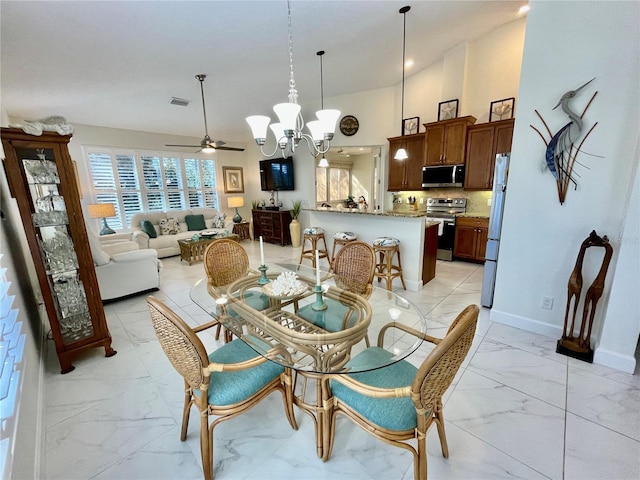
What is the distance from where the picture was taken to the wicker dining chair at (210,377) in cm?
113

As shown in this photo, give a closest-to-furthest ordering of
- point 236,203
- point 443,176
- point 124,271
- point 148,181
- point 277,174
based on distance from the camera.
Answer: point 124,271 → point 443,176 → point 148,181 → point 277,174 → point 236,203

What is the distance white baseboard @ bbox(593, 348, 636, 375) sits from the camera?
191 centimetres

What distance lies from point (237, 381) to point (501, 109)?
16.5 feet

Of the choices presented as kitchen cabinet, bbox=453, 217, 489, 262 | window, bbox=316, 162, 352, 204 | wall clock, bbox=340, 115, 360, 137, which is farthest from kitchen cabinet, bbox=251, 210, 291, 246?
kitchen cabinet, bbox=453, 217, 489, 262

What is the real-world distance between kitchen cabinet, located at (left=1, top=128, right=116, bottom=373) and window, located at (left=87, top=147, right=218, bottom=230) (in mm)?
4323

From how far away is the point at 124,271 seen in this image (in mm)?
3301

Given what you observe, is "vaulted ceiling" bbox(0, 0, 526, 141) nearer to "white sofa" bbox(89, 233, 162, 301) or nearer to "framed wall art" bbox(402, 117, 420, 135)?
"framed wall art" bbox(402, 117, 420, 135)

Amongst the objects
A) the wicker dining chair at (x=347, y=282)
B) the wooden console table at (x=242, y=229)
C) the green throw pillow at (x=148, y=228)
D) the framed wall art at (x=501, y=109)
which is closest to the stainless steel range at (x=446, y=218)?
the framed wall art at (x=501, y=109)

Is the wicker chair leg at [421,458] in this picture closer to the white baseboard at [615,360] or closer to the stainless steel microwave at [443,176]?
the white baseboard at [615,360]

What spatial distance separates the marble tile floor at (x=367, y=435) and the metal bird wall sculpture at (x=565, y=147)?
1.41m

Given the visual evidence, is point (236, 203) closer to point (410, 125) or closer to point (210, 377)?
point (410, 125)

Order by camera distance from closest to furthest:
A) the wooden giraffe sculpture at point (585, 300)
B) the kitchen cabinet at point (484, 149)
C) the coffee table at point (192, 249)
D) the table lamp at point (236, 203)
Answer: the wooden giraffe sculpture at point (585, 300) < the kitchen cabinet at point (484, 149) < the coffee table at point (192, 249) < the table lamp at point (236, 203)

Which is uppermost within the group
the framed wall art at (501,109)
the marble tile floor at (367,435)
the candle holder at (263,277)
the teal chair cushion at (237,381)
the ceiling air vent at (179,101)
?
the ceiling air vent at (179,101)

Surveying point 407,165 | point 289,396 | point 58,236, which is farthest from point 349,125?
point 289,396
